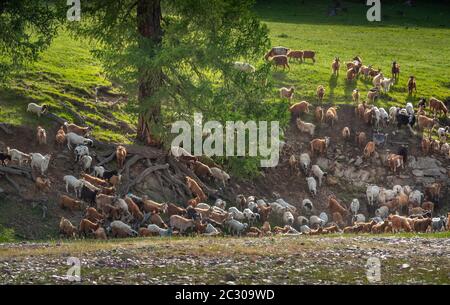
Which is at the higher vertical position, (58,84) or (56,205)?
(58,84)

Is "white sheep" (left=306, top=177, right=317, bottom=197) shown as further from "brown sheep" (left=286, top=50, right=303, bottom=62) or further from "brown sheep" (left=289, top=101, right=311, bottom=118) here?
"brown sheep" (left=286, top=50, right=303, bottom=62)

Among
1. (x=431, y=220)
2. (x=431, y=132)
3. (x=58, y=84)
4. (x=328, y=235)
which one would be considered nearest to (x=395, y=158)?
(x=431, y=132)

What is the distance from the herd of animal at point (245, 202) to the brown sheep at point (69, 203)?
0.10ft

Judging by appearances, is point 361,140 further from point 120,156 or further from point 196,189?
point 120,156

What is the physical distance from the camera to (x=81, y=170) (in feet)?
110

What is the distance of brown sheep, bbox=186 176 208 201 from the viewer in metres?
33.9

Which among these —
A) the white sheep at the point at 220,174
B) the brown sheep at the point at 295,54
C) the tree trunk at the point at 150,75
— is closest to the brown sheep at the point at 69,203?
the tree trunk at the point at 150,75

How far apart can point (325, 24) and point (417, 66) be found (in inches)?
488

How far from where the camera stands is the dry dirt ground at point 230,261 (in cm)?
2081

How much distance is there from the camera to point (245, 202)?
112 feet

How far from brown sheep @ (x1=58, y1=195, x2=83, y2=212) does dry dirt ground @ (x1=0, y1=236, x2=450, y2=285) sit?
4.88 meters

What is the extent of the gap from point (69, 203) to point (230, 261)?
993 centimetres

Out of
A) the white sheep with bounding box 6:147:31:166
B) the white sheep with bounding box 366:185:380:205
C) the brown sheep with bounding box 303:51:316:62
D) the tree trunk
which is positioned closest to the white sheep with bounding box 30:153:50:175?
the white sheep with bounding box 6:147:31:166
